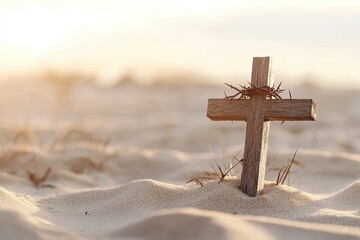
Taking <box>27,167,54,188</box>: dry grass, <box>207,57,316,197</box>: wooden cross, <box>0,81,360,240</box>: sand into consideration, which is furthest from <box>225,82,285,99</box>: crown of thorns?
<box>27,167,54,188</box>: dry grass

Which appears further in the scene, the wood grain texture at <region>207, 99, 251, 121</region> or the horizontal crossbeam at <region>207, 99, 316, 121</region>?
the wood grain texture at <region>207, 99, 251, 121</region>

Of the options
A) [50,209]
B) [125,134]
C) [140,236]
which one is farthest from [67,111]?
[140,236]

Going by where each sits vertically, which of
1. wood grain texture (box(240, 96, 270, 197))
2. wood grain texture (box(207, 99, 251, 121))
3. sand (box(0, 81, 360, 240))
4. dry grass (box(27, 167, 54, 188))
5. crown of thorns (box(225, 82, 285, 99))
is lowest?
dry grass (box(27, 167, 54, 188))

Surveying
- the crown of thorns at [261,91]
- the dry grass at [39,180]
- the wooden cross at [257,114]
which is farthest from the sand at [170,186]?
the crown of thorns at [261,91]

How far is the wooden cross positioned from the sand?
0.11m

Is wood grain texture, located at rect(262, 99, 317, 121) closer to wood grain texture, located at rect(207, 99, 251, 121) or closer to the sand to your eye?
wood grain texture, located at rect(207, 99, 251, 121)

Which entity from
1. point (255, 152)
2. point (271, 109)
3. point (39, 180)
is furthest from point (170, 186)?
point (39, 180)

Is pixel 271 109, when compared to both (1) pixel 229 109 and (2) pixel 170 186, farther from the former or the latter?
(2) pixel 170 186

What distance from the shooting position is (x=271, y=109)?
3322mm

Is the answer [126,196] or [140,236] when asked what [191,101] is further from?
[140,236]

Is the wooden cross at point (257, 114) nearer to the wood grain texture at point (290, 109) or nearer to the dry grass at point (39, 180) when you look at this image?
the wood grain texture at point (290, 109)

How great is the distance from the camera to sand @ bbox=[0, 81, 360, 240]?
97.0 inches

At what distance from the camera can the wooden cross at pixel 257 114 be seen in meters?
3.26

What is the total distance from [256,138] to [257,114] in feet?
0.39
